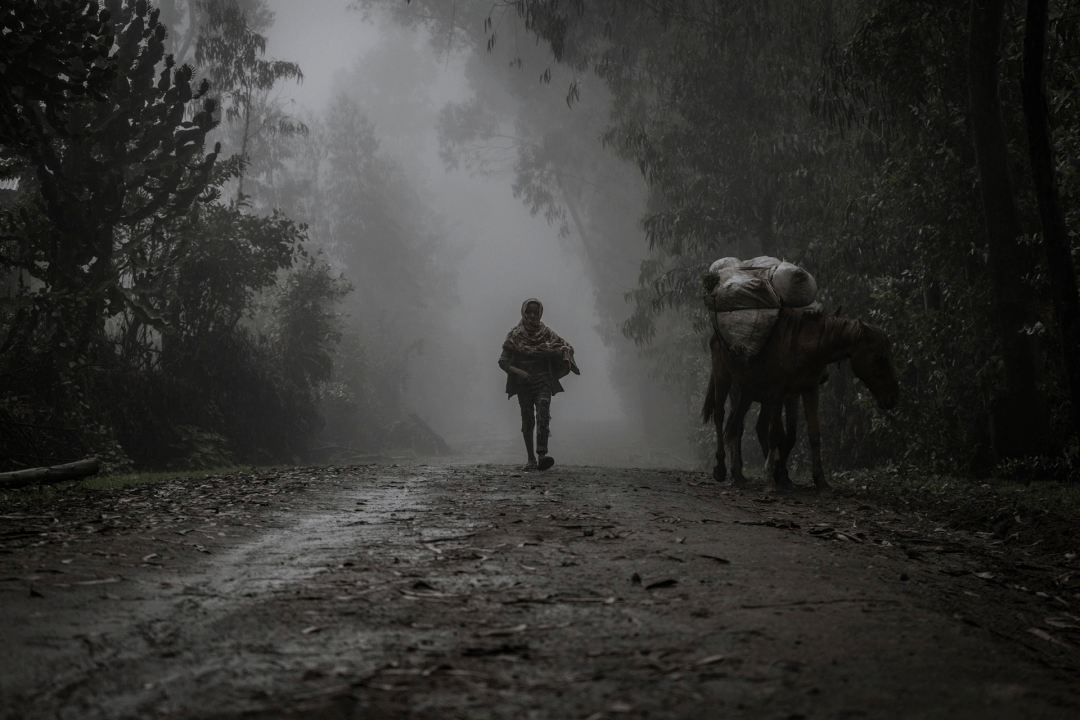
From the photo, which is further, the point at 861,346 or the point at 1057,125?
the point at 1057,125

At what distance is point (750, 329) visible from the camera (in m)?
9.64

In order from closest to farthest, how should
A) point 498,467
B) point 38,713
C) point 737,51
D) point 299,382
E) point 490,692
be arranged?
point 38,713
point 490,692
point 498,467
point 737,51
point 299,382

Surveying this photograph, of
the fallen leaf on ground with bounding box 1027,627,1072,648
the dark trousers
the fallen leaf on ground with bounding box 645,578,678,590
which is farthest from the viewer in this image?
the dark trousers

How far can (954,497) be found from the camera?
9.07 metres

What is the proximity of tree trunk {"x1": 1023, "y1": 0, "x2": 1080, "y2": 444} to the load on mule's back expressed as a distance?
8.17 ft

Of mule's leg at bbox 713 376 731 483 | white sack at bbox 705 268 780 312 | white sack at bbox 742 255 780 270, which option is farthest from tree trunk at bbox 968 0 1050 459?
mule's leg at bbox 713 376 731 483

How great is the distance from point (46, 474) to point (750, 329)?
724 centimetres

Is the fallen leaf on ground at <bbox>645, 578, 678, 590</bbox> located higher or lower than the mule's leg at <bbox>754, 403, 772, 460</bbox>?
lower

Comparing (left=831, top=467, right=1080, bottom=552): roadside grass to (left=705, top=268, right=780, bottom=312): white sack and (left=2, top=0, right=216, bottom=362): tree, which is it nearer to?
(left=705, top=268, right=780, bottom=312): white sack

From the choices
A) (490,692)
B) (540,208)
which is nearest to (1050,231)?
(490,692)

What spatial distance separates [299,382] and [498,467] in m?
11.4

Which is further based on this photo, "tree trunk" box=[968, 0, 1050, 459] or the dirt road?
"tree trunk" box=[968, 0, 1050, 459]

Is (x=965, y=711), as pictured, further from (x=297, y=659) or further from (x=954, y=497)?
(x=954, y=497)

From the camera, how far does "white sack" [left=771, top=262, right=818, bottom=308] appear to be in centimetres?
991
